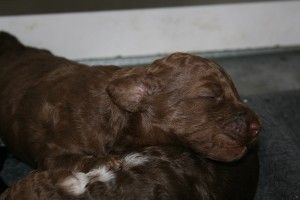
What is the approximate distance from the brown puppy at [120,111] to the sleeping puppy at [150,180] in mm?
92

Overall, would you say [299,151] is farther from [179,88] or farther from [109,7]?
[109,7]

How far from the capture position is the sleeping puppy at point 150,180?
2.10m

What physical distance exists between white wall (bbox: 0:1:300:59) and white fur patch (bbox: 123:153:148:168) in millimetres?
1717

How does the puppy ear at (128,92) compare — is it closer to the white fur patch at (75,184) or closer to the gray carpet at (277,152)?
the white fur patch at (75,184)

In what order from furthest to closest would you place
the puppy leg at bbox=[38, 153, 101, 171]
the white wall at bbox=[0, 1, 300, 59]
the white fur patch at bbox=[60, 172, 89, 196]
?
the white wall at bbox=[0, 1, 300, 59] < the puppy leg at bbox=[38, 153, 101, 171] < the white fur patch at bbox=[60, 172, 89, 196]

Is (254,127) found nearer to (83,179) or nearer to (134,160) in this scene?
(134,160)

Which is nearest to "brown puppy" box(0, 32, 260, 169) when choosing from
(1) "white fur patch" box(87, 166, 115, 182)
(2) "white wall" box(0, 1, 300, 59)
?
(1) "white fur patch" box(87, 166, 115, 182)

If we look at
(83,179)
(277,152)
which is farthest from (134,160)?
(277,152)

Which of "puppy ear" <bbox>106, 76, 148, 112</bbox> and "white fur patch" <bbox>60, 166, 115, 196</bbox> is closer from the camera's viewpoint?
"white fur patch" <bbox>60, 166, 115, 196</bbox>

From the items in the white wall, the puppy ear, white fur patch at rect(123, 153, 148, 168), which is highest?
the puppy ear

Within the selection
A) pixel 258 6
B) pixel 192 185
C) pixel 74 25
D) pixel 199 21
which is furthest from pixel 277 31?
pixel 192 185

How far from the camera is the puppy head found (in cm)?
235

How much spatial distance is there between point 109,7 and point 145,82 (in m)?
1.47

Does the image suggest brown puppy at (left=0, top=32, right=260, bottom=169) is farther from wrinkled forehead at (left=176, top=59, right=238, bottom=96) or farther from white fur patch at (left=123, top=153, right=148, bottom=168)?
white fur patch at (left=123, top=153, right=148, bottom=168)
